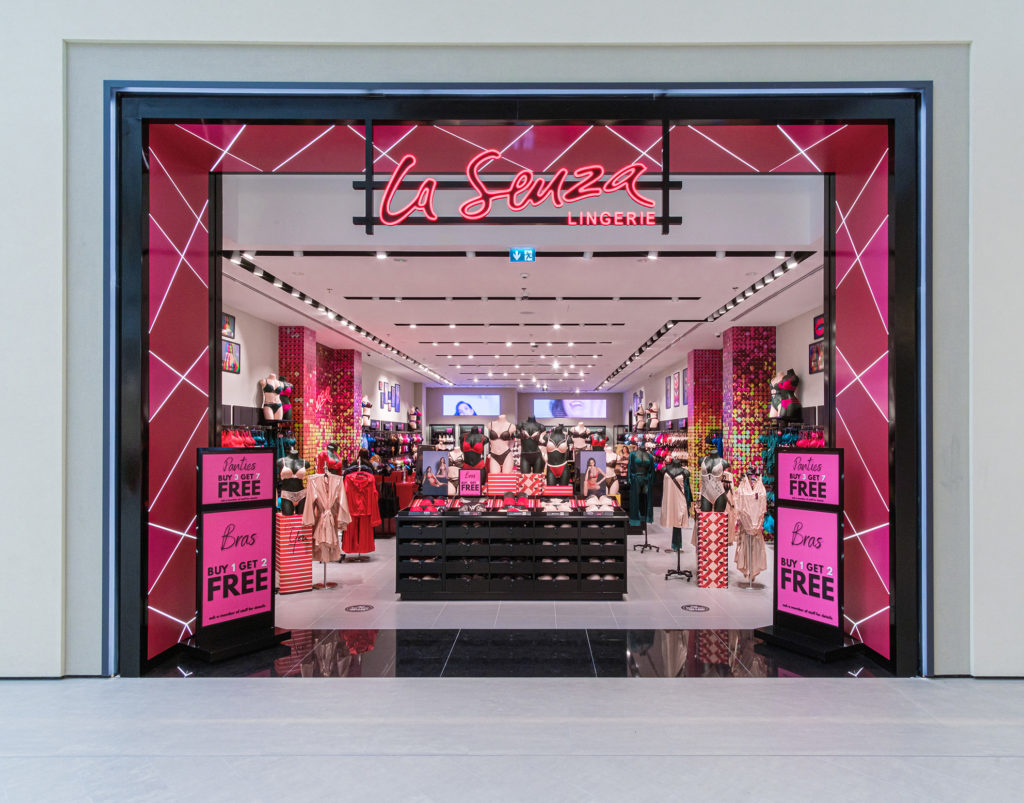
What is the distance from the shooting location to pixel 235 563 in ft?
14.1

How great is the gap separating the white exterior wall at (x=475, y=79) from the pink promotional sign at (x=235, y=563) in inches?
24.4

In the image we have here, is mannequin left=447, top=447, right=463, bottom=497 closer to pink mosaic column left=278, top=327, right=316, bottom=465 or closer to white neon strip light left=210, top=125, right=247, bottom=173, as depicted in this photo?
white neon strip light left=210, top=125, right=247, bottom=173

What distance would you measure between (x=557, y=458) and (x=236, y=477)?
16.8 feet

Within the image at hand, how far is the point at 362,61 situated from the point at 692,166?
249 centimetres

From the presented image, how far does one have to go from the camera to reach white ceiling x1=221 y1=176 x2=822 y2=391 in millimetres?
5926

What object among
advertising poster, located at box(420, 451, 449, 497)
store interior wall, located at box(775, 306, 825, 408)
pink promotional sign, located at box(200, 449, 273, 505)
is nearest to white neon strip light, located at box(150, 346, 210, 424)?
pink promotional sign, located at box(200, 449, 273, 505)

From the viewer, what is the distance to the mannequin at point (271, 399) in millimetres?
9500

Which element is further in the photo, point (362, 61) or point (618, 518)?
point (618, 518)

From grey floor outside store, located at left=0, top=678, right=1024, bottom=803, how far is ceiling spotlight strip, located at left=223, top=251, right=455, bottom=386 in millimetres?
4347

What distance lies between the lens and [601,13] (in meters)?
3.88
